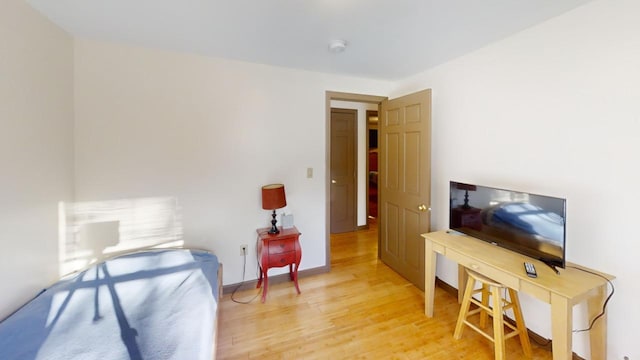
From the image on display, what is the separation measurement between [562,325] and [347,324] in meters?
1.39

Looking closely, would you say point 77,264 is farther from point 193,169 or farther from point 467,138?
point 467,138

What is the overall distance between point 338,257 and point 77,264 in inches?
107

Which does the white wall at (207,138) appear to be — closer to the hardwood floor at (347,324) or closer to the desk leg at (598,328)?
the hardwood floor at (347,324)

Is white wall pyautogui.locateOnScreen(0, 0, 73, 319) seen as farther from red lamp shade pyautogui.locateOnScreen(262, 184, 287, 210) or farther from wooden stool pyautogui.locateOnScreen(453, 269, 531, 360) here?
wooden stool pyautogui.locateOnScreen(453, 269, 531, 360)

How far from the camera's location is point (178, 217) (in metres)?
2.43

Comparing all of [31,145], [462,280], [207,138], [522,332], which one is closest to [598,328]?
[522,332]

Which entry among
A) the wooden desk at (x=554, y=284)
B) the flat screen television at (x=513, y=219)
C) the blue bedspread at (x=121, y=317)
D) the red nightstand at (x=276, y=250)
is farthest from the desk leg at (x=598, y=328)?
the blue bedspread at (x=121, y=317)

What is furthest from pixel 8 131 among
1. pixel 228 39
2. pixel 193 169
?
pixel 228 39

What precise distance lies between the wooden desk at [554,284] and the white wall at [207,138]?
160 centimetres

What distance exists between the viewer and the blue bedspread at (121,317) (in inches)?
46.8

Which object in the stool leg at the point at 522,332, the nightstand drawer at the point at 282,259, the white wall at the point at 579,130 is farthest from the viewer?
the nightstand drawer at the point at 282,259

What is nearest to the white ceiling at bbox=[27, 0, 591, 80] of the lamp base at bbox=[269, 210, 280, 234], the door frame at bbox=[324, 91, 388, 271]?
the door frame at bbox=[324, 91, 388, 271]

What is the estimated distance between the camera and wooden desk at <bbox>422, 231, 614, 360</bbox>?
135 centimetres

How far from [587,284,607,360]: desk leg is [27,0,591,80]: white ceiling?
1786 mm
